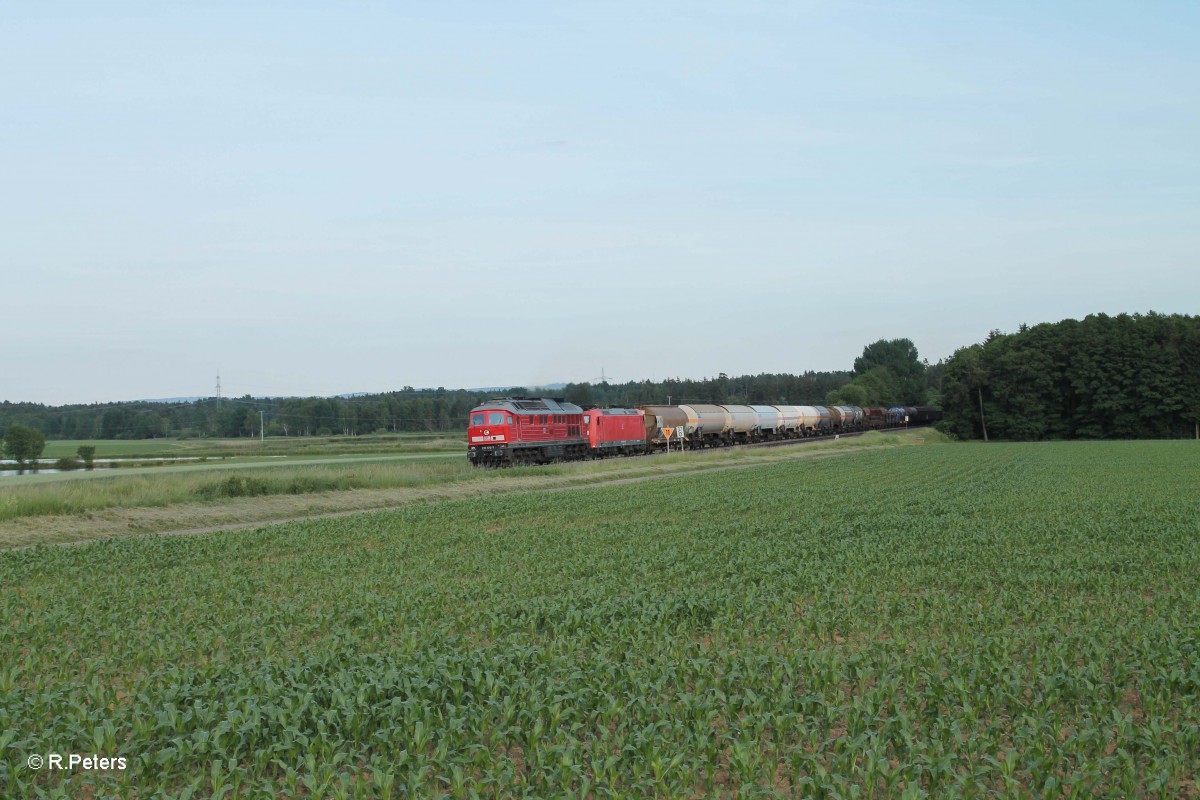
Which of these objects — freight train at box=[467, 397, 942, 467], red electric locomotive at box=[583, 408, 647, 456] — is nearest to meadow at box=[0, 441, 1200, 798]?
freight train at box=[467, 397, 942, 467]

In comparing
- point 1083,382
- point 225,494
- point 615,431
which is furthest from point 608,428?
point 1083,382

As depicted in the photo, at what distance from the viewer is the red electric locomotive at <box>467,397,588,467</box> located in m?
49.2

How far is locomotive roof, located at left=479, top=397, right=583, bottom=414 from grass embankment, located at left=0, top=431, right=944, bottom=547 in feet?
13.4

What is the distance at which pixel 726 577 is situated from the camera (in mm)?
16078

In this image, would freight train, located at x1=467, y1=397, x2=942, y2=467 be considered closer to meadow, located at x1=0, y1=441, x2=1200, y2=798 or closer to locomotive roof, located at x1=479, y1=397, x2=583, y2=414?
locomotive roof, located at x1=479, y1=397, x2=583, y2=414

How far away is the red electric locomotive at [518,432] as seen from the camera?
4919cm

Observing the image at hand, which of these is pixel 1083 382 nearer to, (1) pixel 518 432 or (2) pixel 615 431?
(2) pixel 615 431

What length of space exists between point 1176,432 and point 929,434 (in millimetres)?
25952

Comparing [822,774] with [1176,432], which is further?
[1176,432]

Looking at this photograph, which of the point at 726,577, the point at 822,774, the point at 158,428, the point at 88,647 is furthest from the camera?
the point at 158,428

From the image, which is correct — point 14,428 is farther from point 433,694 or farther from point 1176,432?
point 1176,432

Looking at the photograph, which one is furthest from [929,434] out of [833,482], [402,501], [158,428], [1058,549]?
[158,428]

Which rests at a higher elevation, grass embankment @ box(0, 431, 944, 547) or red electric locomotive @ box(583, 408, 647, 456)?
red electric locomotive @ box(583, 408, 647, 456)

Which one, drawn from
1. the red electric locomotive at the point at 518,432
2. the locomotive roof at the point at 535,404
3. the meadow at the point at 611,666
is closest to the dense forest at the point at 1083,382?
the locomotive roof at the point at 535,404
